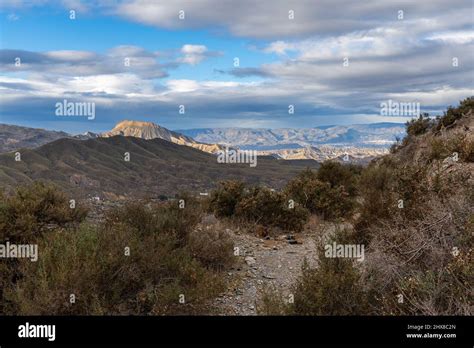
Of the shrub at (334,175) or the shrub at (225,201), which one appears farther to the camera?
the shrub at (334,175)

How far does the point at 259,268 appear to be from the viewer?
31.7ft

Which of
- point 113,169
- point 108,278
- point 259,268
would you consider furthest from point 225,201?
point 113,169

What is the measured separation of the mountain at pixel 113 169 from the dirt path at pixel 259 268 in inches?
2723

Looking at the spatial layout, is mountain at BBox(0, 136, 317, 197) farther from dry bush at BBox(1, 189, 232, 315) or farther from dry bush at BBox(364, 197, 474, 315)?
dry bush at BBox(364, 197, 474, 315)

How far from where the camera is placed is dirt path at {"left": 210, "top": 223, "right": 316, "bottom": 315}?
7.38 meters

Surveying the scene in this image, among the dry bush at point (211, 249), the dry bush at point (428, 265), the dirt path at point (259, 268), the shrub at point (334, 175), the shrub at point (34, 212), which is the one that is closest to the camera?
the dry bush at point (428, 265)

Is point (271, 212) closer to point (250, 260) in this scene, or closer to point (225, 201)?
point (225, 201)

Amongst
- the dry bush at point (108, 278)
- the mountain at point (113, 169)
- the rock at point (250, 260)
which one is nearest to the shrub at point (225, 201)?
the rock at point (250, 260)

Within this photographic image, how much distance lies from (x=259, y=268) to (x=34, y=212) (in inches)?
205

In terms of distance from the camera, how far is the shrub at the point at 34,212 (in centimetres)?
755

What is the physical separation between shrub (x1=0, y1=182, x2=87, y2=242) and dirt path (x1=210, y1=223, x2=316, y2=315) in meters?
3.83

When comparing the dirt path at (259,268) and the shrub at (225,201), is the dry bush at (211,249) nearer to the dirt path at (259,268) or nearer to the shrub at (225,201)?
the dirt path at (259,268)
